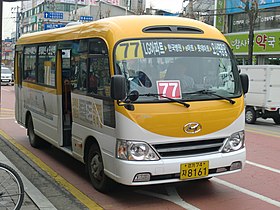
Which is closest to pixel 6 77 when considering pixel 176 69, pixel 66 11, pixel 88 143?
pixel 88 143

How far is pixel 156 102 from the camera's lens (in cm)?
519

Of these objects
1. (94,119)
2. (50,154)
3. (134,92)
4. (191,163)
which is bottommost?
(50,154)

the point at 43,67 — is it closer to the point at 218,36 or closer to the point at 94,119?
the point at 94,119

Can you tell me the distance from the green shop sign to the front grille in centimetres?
2053

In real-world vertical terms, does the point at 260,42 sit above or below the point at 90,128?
above

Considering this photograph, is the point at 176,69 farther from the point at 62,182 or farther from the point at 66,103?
the point at 66,103

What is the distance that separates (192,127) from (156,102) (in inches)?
22.4

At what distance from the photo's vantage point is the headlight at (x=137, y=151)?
5.09m

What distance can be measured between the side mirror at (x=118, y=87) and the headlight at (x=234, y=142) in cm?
161

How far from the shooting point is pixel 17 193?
180 inches

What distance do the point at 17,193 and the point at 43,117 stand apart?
3.81 metres

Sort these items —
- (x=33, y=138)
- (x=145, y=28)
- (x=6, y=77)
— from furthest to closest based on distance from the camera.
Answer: (x=6, y=77), (x=33, y=138), (x=145, y=28)

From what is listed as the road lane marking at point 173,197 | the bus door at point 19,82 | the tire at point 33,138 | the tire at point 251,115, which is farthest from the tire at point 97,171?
the tire at point 251,115

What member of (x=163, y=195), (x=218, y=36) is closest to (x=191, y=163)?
(x=163, y=195)
